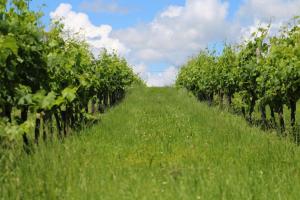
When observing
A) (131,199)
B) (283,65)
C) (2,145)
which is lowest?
(131,199)

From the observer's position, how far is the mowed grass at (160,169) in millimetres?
5402

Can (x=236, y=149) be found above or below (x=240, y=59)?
below

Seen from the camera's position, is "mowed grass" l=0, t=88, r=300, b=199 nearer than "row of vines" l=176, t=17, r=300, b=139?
Yes

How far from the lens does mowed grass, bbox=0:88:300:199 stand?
5402 millimetres

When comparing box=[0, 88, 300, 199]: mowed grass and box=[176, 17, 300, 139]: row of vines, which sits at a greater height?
box=[176, 17, 300, 139]: row of vines

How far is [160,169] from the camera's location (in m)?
6.80

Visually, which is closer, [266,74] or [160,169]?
[160,169]

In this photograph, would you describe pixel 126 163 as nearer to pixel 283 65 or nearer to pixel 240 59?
pixel 283 65

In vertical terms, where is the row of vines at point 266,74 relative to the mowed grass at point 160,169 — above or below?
above

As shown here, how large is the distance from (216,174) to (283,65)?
593 centimetres

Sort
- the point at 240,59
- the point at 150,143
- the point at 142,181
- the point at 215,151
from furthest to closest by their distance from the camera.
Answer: the point at 240,59
the point at 150,143
the point at 215,151
the point at 142,181

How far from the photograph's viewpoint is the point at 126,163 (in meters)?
7.61

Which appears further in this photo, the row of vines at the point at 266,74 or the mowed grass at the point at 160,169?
the row of vines at the point at 266,74

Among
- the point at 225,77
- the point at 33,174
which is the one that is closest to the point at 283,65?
the point at 33,174
